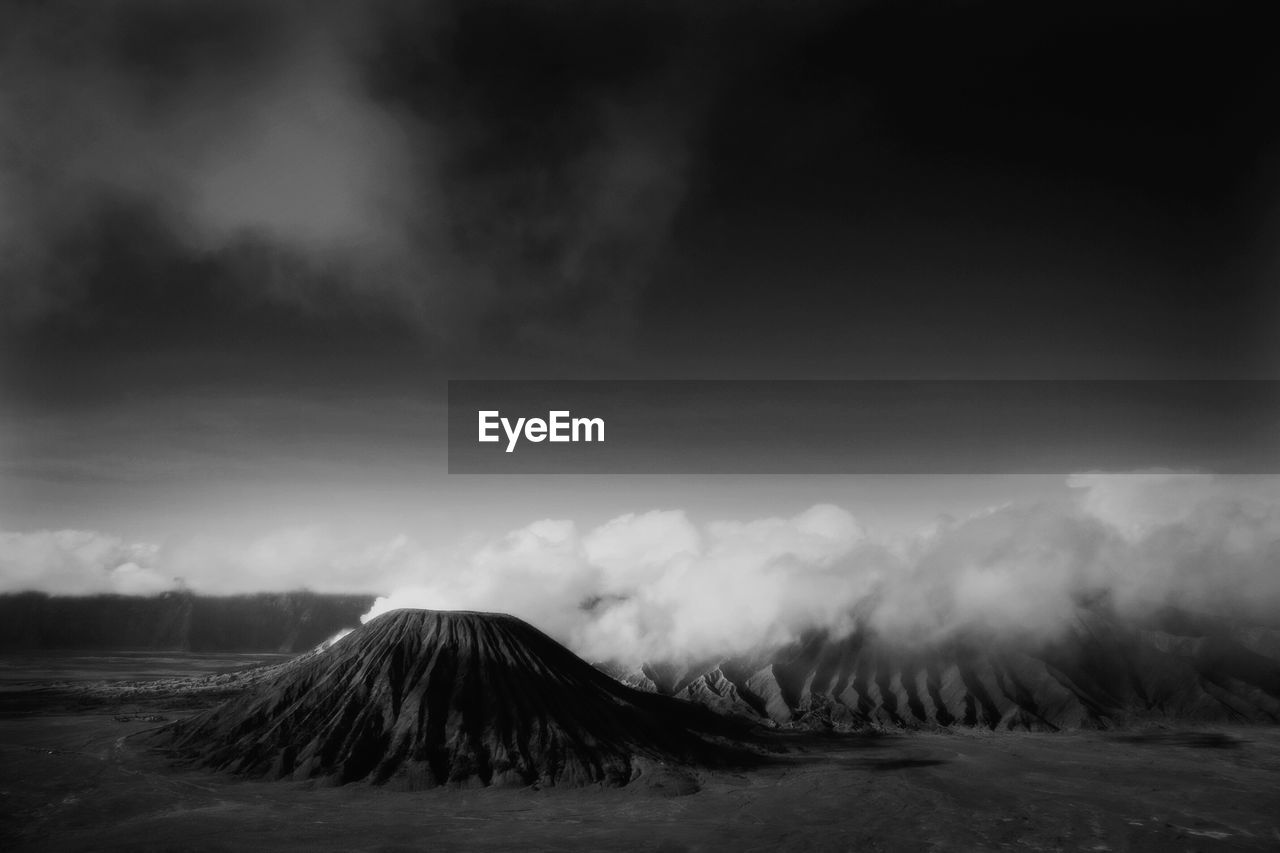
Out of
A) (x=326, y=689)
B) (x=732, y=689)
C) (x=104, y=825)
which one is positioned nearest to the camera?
(x=104, y=825)

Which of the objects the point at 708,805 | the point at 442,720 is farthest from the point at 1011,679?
the point at 442,720

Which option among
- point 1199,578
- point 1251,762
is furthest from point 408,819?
point 1199,578

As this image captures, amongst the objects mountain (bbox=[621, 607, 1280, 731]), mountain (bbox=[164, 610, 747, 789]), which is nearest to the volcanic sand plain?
mountain (bbox=[164, 610, 747, 789])

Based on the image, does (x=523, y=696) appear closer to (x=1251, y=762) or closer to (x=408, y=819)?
(x=408, y=819)

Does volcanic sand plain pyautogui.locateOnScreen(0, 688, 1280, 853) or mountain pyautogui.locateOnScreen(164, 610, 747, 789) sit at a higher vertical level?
mountain pyautogui.locateOnScreen(164, 610, 747, 789)

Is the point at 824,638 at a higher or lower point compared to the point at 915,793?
higher

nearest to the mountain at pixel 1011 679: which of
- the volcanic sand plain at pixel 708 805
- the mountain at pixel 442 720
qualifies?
the volcanic sand plain at pixel 708 805

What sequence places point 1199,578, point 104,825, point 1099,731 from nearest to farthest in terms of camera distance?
1. point 104,825
2. point 1099,731
3. point 1199,578

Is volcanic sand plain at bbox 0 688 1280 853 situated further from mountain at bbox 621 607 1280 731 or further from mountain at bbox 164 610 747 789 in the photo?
mountain at bbox 621 607 1280 731

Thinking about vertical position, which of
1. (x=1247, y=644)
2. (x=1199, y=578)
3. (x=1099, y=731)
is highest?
(x=1199, y=578)
